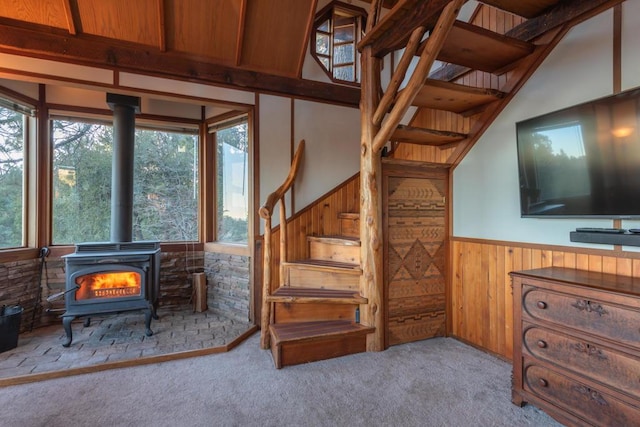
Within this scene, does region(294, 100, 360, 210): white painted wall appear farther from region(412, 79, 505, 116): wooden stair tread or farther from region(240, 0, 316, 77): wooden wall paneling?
region(412, 79, 505, 116): wooden stair tread

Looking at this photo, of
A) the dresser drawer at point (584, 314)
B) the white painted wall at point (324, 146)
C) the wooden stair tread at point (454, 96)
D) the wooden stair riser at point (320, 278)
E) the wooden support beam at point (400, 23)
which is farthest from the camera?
the white painted wall at point (324, 146)

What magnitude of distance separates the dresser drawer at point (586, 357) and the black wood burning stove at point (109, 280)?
3.10 m

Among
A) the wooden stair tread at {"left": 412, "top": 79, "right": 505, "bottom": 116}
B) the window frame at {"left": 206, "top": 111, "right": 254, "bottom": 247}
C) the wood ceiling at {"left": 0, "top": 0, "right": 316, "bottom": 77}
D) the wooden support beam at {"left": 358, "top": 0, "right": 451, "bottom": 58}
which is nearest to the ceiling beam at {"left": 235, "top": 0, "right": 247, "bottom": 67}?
the wood ceiling at {"left": 0, "top": 0, "right": 316, "bottom": 77}

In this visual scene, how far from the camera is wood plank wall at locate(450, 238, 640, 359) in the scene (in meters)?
2.08

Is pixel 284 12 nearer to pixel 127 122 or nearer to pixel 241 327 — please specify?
pixel 127 122

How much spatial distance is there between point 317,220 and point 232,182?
47.1 inches

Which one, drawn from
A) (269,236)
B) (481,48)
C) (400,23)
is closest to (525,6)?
(481,48)

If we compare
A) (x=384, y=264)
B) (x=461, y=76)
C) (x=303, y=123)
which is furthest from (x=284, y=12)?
(x=384, y=264)

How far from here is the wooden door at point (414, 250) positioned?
282 cm

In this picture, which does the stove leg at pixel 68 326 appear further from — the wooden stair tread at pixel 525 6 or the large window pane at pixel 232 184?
the wooden stair tread at pixel 525 6

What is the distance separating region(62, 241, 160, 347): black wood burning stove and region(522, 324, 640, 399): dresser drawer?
10.2ft

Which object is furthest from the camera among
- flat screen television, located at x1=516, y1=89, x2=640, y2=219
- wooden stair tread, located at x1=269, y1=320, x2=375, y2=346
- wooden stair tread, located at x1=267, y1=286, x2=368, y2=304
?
wooden stair tread, located at x1=267, y1=286, x2=368, y2=304

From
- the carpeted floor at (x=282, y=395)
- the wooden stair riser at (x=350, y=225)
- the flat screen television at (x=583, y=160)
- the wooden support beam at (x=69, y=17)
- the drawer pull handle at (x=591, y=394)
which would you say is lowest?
the carpeted floor at (x=282, y=395)

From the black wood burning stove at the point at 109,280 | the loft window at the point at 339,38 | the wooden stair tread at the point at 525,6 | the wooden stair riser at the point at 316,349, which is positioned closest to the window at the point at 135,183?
the black wood burning stove at the point at 109,280
